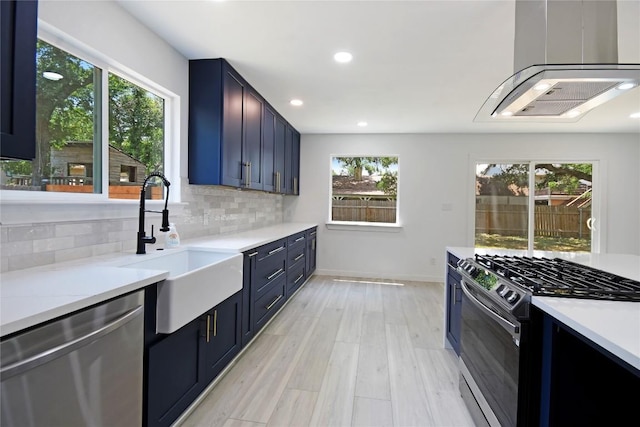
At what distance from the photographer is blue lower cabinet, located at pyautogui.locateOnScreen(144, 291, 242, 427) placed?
1.46m

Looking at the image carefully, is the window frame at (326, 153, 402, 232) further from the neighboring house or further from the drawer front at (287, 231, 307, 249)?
the neighboring house

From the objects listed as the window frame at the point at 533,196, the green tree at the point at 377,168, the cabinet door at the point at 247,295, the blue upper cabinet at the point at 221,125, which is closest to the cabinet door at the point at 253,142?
the blue upper cabinet at the point at 221,125

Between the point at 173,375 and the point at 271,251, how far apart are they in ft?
4.99

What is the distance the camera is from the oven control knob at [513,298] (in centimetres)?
131

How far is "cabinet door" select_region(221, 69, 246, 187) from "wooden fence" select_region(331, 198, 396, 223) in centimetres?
270

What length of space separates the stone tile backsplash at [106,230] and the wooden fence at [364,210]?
83.8 inches

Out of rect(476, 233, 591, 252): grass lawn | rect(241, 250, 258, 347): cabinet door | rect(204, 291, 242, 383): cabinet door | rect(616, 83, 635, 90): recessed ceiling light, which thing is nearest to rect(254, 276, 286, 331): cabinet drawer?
rect(241, 250, 258, 347): cabinet door

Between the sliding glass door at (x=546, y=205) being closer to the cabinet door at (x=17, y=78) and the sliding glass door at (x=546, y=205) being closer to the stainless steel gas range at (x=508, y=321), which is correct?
the stainless steel gas range at (x=508, y=321)

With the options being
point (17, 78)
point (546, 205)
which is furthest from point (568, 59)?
point (546, 205)

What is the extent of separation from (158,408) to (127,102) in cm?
192

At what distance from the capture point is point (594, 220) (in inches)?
195

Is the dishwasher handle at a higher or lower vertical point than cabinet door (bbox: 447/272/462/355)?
higher

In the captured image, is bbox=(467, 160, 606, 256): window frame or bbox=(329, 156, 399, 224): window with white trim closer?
bbox=(467, 160, 606, 256): window frame

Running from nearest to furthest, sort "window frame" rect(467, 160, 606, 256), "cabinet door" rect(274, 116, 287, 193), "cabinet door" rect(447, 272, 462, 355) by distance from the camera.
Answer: "cabinet door" rect(447, 272, 462, 355) → "cabinet door" rect(274, 116, 287, 193) → "window frame" rect(467, 160, 606, 256)
